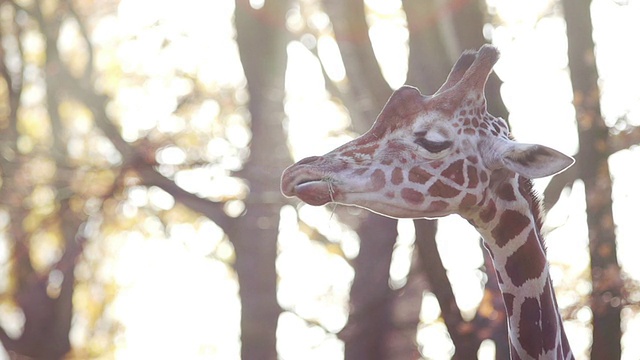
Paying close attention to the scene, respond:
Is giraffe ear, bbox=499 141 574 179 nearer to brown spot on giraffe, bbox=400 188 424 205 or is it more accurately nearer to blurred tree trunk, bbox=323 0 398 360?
brown spot on giraffe, bbox=400 188 424 205

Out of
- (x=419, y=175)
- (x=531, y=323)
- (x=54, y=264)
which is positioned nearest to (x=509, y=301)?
(x=531, y=323)

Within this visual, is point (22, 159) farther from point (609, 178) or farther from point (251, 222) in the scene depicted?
point (609, 178)

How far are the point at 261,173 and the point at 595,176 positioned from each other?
344 centimetres

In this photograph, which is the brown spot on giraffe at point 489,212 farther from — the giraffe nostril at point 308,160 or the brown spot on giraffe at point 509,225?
the giraffe nostril at point 308,160

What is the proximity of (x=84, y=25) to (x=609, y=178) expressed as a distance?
7.84 metres

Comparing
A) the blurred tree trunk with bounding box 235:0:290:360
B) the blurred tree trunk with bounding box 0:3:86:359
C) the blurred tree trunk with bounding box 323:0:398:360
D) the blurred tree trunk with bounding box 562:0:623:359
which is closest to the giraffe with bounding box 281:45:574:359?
the blurred tree trunk with bounding box 323:0:398:360

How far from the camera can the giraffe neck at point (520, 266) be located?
14.4 ft

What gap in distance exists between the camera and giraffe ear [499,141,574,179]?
391 centimetres

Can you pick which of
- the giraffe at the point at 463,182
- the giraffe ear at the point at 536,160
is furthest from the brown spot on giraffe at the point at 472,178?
the giraffe ear at the point at 536,160

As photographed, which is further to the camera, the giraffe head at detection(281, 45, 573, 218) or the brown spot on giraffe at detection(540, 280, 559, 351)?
the brown spot on giraffe at detection(540, 280, 559, 351)

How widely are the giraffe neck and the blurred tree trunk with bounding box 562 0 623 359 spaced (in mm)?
3841

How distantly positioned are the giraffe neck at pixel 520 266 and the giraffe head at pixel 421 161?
0.09 meters

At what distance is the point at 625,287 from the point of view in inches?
346

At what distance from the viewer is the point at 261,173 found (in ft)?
32.1
